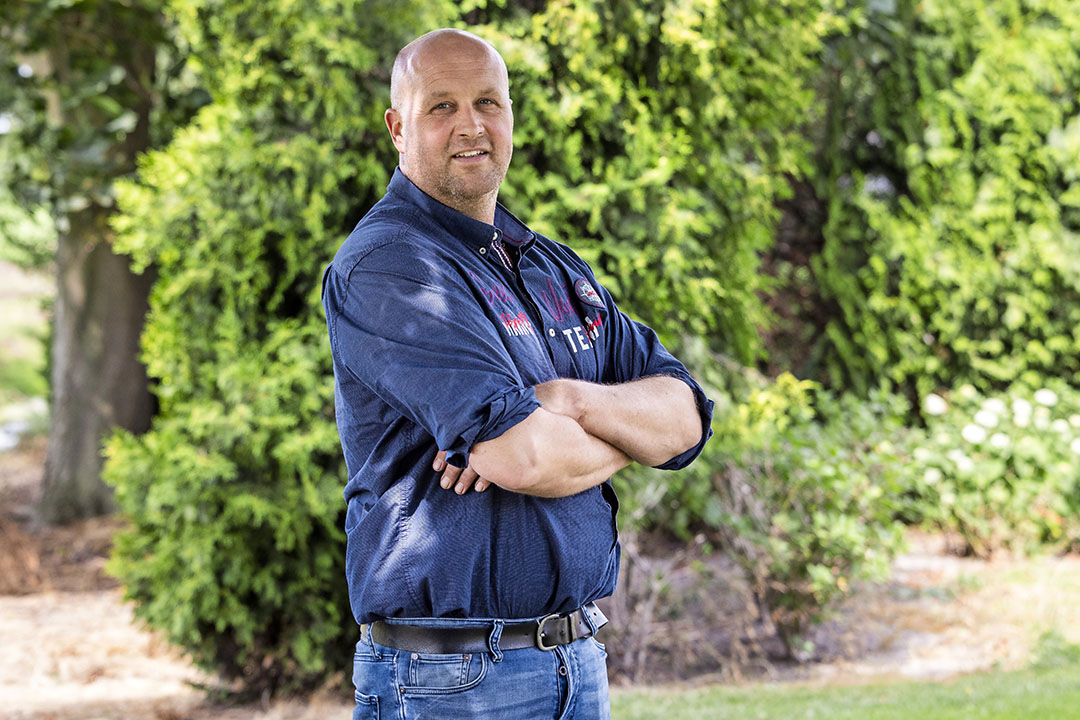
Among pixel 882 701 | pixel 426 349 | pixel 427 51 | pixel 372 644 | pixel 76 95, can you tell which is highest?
pixel 76 95

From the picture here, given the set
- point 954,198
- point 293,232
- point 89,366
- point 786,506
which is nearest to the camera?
point 293,232

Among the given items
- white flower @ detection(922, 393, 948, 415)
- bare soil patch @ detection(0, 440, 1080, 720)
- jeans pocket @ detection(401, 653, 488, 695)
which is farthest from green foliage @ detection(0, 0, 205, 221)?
jeans pocket @ detection(401, 653, 488, 695)

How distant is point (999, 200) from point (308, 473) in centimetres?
551

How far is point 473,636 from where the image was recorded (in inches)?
79.5

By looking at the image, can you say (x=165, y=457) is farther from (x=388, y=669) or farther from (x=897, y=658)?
(x=897, y=658)

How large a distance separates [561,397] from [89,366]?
749 cm

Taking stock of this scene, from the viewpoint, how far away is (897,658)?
5.50m

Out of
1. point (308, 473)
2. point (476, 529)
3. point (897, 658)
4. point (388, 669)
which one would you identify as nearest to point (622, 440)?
point (476, 529)

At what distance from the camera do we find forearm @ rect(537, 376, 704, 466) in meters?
2.15

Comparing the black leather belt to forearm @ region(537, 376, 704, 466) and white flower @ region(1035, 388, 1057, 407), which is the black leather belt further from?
white flower @ region(1035, 388, 1057, 407)

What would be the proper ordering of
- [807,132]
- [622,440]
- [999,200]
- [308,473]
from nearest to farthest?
1. [622,440]
2. [308,473]
3. [999,200]
4. [807,132]

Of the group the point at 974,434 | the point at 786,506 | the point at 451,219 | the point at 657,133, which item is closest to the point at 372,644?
the point at 451,219

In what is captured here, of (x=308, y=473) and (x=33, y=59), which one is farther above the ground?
(x=33, y=59)

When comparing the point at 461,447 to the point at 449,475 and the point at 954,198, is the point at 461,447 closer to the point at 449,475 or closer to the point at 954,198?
the point at 449,475
